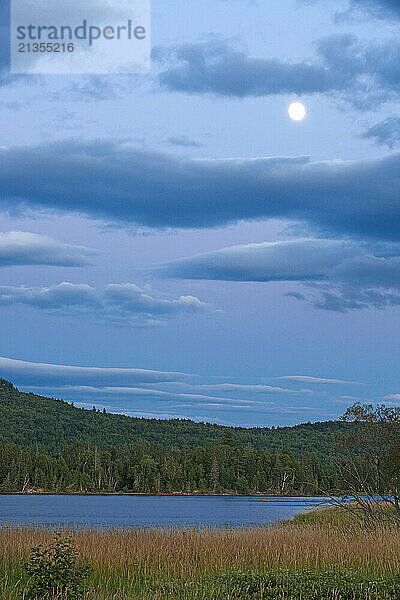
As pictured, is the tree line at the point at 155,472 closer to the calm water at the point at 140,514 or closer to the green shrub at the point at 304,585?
the calm water at the point at 140,514

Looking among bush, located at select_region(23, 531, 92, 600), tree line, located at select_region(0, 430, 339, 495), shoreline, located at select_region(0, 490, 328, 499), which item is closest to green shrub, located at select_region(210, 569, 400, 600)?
bush, located at select_region(23, 531, 92, 600)

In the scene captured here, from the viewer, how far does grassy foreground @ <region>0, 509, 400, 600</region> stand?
16.0m

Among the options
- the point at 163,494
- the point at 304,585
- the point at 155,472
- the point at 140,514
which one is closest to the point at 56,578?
the point at 304,585

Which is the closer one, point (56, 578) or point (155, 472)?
point (56, 578)

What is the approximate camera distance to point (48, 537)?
73.1 ft

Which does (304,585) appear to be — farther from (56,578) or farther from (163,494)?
(163,494)

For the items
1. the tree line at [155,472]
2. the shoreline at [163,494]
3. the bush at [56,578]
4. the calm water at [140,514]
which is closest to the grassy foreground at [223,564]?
the bush at [56,578]

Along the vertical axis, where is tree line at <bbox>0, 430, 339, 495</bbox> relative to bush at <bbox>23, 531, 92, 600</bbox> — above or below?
below

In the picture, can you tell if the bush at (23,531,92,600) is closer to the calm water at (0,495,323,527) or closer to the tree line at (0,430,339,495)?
the calm water at (0,495,323,527)

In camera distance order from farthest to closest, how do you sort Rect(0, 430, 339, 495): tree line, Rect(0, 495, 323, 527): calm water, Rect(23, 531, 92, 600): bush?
Rect(0, 430, 339, 495): tree line < Rect(0, 495, 323, 527): calm water < Rect(23, 531, 92, 600): bush

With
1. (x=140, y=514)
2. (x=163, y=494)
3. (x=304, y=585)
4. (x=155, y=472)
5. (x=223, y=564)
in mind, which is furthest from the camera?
(x=155, y=472)

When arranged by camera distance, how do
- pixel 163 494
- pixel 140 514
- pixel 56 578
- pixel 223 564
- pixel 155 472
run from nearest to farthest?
1. pixel 56 578
2. pixel 223 564
3. pixel 140 514
4. pixel 163 494
5. pixel 155 472

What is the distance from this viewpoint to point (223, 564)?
19094 millimetres

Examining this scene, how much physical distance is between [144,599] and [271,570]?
14.1ft
